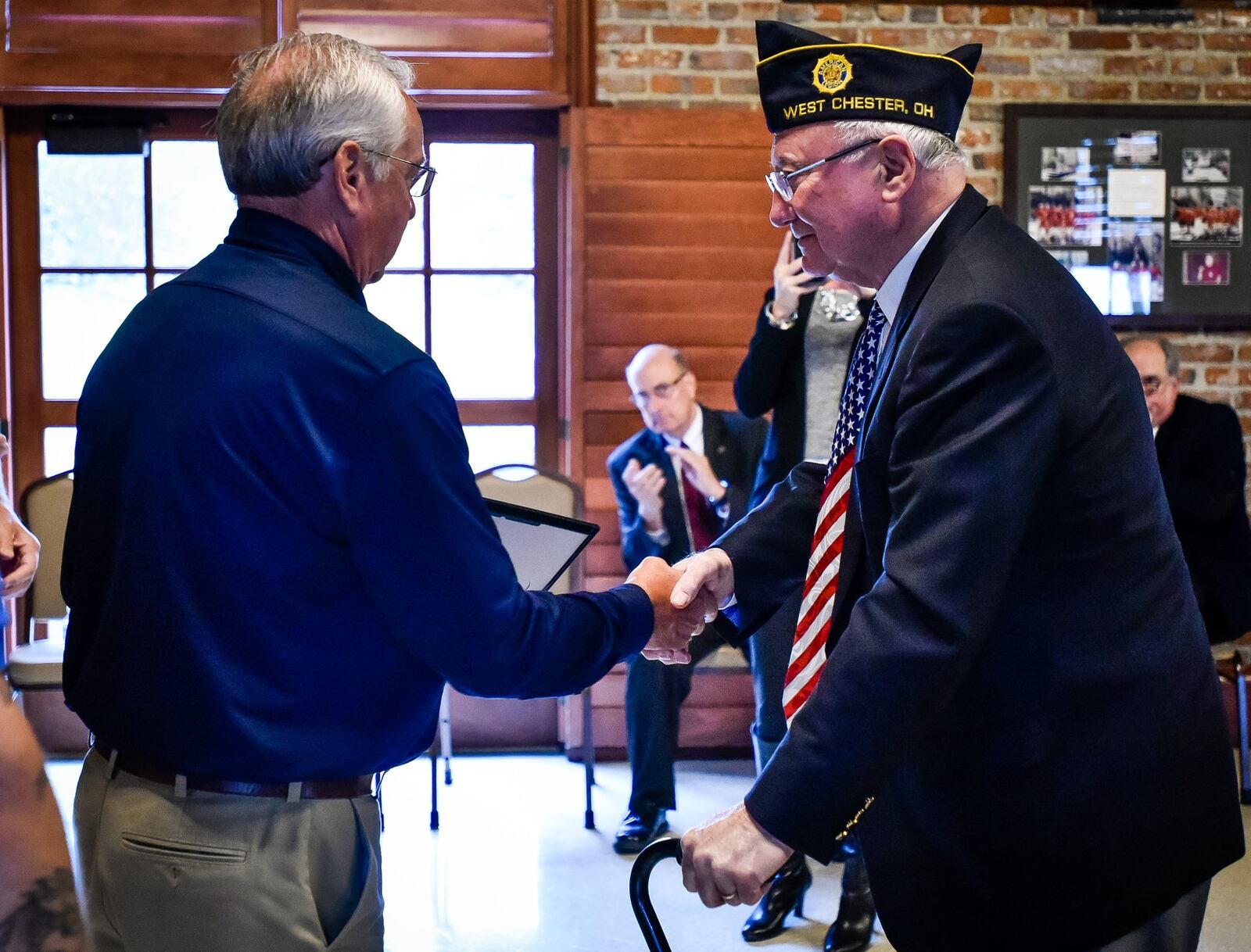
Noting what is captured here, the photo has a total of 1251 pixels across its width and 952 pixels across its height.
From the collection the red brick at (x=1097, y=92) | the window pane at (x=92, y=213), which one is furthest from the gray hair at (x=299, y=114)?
the red brick at (x=1097, y=92)

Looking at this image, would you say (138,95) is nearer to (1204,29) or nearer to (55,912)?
(1204,29)

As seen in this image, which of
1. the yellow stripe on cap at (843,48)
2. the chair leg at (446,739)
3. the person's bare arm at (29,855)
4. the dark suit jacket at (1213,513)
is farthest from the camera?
the chair leg at (446,739)

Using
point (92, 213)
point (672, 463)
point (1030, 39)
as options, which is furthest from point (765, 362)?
point (92, 213)

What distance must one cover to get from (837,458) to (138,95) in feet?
12.7

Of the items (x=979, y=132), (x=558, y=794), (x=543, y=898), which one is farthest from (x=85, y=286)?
(x=979, y=132)

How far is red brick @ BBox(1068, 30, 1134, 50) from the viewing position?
15.8 feet

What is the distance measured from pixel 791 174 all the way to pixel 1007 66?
3703mm

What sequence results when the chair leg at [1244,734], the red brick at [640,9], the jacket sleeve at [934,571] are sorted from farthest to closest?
the red brick at [640,9] → the chair leg at [1244,734] → the jacket sleeve at [934,571]

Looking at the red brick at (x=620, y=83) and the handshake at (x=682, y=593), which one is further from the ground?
the red brick at (x=620, y=83)

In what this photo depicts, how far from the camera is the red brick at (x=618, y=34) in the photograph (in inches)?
Answer: 184

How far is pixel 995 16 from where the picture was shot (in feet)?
15.7

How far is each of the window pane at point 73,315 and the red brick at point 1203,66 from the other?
3.85m

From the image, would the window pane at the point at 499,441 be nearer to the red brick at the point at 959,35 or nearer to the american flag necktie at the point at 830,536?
the red brick at the point at 959,35

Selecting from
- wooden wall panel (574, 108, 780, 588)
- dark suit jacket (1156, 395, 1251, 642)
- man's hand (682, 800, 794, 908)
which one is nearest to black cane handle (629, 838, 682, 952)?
man's hand (682, 800, 794, 908)
